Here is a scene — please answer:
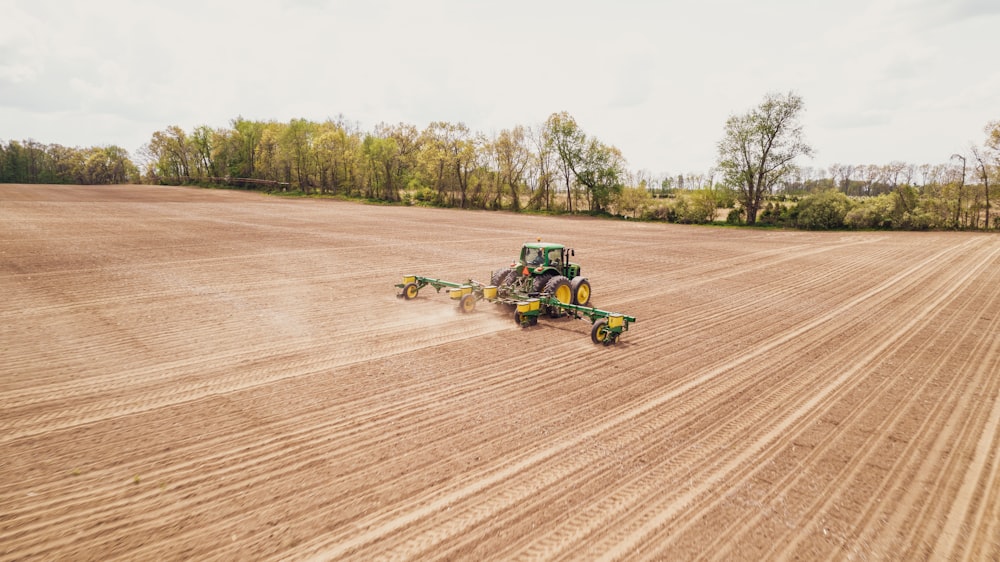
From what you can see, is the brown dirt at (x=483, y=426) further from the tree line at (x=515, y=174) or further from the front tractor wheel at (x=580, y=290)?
the tree line at (x=515, y=174)

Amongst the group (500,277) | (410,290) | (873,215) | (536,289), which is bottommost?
(410,290)

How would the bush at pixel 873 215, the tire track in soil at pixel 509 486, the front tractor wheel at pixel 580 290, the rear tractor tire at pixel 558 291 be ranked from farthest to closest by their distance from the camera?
the bush at pixel 873 215 → the front tractor wheel at pixel 580 290 → the rear tractor tire at pixel 558 291 → the tire track in soil at pixel 509 486

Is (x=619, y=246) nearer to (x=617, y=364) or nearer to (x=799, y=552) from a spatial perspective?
(x=617, y=364)

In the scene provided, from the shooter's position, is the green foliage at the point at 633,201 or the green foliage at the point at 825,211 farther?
the green foliage at the point at 633,201

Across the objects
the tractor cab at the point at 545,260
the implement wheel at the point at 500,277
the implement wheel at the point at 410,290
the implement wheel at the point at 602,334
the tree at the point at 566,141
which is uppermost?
the tree at the point at 566,141

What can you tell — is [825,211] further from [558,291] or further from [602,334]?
[602,334]

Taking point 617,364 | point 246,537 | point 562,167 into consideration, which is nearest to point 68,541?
point 246,537

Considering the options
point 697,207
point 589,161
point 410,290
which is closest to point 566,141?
point 589,161

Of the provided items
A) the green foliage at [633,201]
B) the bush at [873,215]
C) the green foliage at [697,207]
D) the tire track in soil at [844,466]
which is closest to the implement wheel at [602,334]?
the tire track in soil at [844,466]
